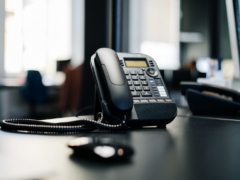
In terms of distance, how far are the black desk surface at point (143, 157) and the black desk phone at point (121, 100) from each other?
3 cm

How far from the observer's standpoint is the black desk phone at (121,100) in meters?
0.71

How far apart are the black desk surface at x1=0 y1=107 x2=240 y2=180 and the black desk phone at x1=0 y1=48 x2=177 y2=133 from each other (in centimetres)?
3

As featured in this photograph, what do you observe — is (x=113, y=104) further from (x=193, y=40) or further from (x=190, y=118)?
(x=193, y=40)

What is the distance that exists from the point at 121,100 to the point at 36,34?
15.3 ft

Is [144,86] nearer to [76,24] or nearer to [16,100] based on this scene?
[16,100]

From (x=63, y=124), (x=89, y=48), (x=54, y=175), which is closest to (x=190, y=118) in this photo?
(x=63, y=124)

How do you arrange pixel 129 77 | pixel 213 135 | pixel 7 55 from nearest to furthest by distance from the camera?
Answer: pixel 213 135, pixel 129 77, pixel 7 55

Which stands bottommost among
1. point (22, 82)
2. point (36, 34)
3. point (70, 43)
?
point (22, 82)

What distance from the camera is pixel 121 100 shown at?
72 cm

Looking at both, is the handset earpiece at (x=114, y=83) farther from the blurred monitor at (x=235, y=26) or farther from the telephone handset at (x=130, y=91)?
the blurred monitor at (x=235, y=26)

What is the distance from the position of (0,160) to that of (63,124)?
290mm

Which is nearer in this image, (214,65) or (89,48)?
(214,65)

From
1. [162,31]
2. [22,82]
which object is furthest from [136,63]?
[162,31]

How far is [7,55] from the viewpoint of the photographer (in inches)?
192
